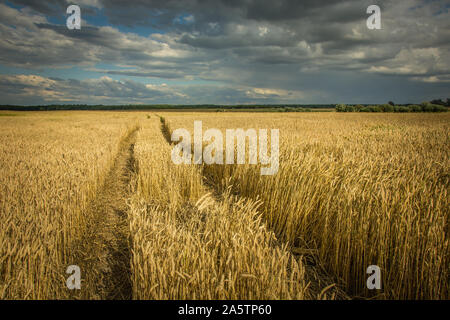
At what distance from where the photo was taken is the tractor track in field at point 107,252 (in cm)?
212

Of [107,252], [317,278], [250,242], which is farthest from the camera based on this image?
[107,252]

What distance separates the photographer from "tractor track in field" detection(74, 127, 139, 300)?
212 centimetres

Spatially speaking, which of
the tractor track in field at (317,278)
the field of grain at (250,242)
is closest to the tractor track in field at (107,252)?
the field of grain at (250,242)

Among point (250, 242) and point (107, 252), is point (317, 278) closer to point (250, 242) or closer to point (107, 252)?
point (250, 242)

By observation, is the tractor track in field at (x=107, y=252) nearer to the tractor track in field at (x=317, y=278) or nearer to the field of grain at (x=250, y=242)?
the field of grain at (x=250, y=242)

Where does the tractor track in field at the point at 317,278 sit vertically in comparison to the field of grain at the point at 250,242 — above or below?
below

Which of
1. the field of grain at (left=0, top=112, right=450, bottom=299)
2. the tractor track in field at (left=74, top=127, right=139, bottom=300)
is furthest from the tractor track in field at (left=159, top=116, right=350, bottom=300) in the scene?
the tractor track in field at (left=74, top=127, right=139, bottom=300)

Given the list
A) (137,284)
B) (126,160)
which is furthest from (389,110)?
(137,284)

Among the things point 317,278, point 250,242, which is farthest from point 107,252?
point 317,278

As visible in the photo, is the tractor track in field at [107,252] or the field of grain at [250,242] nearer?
the field of grain at [250,242]

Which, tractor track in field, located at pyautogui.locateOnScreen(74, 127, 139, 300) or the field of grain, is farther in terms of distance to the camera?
tractor track in field, located at pyautogui.locateOnScreen(74, 127, 139, 300)

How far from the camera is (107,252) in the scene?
280cm

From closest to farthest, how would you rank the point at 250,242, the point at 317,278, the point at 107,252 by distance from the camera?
the point at 250,242, the point at 317,278, the point at 107,252

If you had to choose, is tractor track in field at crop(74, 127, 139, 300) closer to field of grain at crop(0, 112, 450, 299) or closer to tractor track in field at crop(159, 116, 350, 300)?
field of grain at crop(0, 112, 450, 299)
